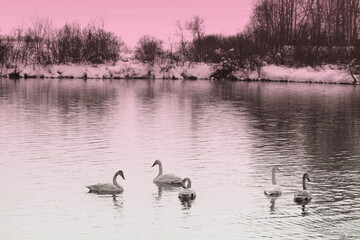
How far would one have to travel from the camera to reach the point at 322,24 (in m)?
104

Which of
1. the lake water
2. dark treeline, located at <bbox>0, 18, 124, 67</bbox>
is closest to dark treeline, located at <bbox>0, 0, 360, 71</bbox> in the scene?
dark treeline, located at <bbox>0, 18, 124, 67</bbox>

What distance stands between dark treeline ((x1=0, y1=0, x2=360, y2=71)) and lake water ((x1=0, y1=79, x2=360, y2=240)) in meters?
46.5

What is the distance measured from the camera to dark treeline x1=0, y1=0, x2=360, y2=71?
95.4 m

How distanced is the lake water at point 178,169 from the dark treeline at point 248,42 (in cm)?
4653

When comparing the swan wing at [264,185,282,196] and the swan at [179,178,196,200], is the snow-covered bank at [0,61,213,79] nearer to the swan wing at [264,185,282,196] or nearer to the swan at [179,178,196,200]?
the swan wing at [264,185,282,196]

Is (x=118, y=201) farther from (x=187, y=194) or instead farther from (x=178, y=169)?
(x=178, y=169)

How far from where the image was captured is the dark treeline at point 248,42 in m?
95.4

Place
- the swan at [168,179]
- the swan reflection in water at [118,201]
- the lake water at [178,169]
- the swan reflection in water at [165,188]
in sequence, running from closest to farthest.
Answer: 1. the lake water at [178,169]
2. the swan reflection in water at [118,201]
3. the swan reflection in water at [165,188]
4. the swan at [168,179]

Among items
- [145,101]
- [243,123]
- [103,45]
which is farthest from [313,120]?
[103,45]

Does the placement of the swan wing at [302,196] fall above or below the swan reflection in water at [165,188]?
above

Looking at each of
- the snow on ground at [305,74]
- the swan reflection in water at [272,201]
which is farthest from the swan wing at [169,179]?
the snow on ground at [305,74]

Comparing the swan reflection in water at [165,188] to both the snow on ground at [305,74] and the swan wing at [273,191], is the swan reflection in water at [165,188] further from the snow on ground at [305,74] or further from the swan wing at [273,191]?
the snow on ground at [305,74]

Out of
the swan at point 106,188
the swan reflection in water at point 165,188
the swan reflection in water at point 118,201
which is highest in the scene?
the swan at point 106,188

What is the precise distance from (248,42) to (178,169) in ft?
253
